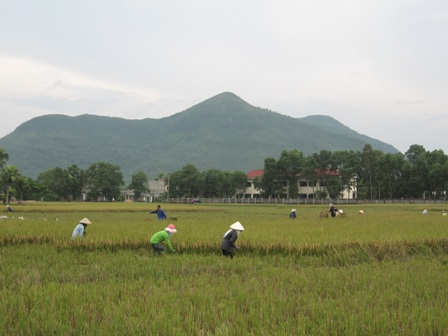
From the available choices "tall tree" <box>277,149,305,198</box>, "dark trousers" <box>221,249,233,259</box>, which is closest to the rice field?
"dark trousers" <box>221,249,233,259</box>

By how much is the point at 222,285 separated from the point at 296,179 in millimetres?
72822

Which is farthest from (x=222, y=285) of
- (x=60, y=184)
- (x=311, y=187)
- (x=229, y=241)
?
(x=60, y=184)

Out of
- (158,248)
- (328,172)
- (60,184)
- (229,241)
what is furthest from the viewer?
(60,184)

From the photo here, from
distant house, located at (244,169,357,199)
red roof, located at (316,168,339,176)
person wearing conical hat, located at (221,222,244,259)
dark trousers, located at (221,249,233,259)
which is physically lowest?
dark trousers, located at (221,249,233,259)

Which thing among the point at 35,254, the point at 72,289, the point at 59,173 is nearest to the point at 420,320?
the point at 72,289

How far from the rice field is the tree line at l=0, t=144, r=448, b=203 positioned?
154ft

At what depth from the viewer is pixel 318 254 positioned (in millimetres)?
11570

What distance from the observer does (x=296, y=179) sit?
78875 millimetres

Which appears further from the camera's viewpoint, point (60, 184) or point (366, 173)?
point (60, 184)

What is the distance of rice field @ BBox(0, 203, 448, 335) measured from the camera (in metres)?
4.96

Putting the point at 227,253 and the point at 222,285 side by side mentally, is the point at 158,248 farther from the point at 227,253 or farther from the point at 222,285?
the point at 222,285

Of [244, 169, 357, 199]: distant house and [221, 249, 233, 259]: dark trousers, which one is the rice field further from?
[244, 169, 357, 199]: distant house

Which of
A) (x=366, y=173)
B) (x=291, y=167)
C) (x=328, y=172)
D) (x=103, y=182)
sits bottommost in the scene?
(x=103, y=182)

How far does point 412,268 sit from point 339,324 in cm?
515
